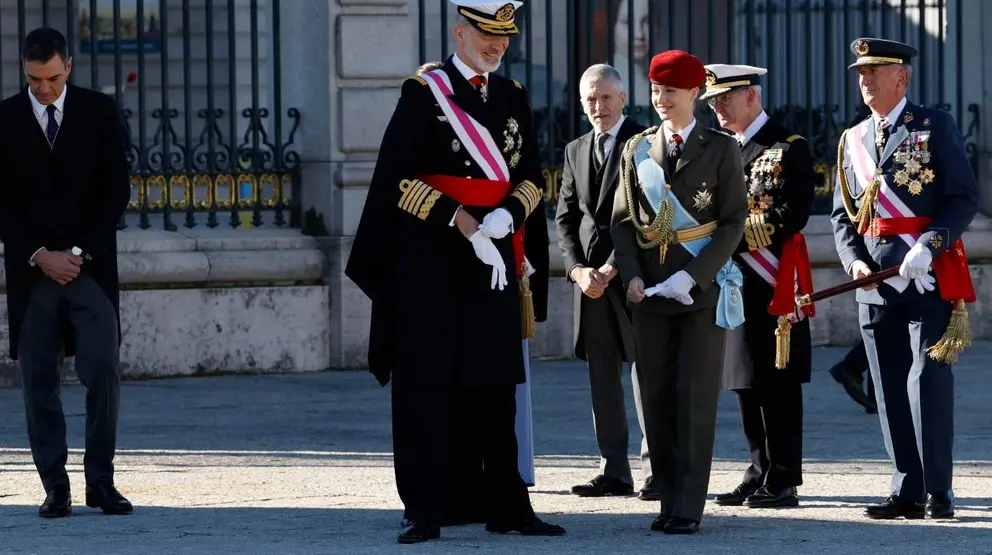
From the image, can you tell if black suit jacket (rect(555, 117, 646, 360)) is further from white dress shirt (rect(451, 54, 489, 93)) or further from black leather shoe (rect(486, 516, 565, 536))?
black leather shoe (rect(486, 516, 565, 536))

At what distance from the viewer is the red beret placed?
680 cm

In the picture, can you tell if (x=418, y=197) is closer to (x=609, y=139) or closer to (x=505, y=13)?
(x=505, y=13)

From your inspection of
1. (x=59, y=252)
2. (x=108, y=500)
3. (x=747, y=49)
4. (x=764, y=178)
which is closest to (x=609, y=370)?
(x=764, y=178)

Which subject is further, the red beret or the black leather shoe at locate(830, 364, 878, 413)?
the black leather shoe at locate(830, 364, 878, 413)

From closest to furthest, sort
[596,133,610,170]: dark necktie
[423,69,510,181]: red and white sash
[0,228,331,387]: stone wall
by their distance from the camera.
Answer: [423,69,510,181]: red and white sash → [596,133,610,170]: dark necktie → [0,228,331,387]: stone wall

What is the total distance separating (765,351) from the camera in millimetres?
7520

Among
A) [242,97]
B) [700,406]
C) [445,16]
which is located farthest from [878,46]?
[242,97]

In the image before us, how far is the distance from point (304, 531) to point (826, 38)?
23.2ft

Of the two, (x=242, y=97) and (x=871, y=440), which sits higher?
(x=242, y=97)

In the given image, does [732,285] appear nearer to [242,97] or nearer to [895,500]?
[895,500]

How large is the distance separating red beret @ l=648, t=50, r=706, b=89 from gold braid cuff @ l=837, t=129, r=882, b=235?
0.77 metres

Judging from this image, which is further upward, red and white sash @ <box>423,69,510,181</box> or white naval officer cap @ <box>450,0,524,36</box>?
white naval officer cap @ <box>450,0,524,36</box>

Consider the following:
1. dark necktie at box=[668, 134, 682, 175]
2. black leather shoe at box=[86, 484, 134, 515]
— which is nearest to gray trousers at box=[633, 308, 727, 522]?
dark necktie at box=[668, 134, 682, 175]

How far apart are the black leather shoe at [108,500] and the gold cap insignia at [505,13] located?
2092mm
